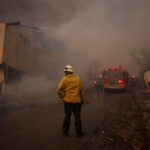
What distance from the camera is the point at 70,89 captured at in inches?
152

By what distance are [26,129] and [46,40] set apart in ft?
60.1

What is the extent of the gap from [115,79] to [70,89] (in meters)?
11.7

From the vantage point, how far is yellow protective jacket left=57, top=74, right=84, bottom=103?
3820mm

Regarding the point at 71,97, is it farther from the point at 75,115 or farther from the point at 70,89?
the point at 75,115

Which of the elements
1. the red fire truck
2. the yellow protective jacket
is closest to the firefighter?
the yellow protective jacket

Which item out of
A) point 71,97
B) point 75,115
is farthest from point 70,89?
point 75,115

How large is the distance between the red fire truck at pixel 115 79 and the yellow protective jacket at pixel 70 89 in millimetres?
11291

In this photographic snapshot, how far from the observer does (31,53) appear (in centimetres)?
1848

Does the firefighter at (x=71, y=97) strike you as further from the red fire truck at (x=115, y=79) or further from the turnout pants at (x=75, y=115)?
the red fire truck at (x=115, y=79)

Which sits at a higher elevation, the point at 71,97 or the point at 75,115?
the point at 71,97

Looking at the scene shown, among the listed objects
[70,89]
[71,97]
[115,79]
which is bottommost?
[71,97]

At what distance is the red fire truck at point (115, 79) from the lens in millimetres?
14617

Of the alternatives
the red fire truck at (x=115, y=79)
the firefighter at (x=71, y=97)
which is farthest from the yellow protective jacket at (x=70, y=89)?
the red fire truck at (x=115, y=79)

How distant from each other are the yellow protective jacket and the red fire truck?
11.3 m
